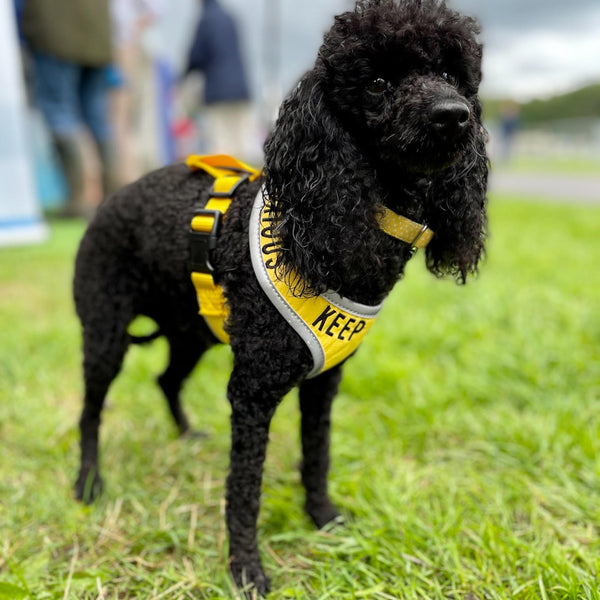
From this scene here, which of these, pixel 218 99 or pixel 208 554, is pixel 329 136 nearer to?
pixel 208 554

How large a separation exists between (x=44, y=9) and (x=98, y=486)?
14.5ft

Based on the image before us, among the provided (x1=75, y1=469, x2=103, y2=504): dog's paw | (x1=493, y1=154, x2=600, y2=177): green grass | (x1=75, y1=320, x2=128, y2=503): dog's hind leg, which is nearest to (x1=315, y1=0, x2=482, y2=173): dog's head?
(x1=75, y1=320, x2=128, y2=503): dog's hind leg

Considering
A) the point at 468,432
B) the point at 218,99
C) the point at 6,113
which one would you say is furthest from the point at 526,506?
the point at 218,99

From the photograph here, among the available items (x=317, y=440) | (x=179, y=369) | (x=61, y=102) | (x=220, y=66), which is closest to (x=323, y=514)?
(x=317, y=440)

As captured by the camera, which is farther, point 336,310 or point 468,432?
point 468,432

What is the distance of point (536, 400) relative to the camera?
8.05 feet

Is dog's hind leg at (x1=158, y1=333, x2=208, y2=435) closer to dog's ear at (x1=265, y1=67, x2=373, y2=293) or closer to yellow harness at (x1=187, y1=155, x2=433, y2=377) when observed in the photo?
yellow harness at (x1=187, y1=155, x2=433, y2=377)

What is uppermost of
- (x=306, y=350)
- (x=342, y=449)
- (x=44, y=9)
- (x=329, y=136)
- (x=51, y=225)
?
(x=44, y=9)

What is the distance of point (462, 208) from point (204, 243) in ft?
2.30

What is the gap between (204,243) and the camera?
156 cm

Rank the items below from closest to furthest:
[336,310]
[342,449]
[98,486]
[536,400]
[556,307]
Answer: [336,310]
[98,486]
[342,449]
[536,400]
[556,307]

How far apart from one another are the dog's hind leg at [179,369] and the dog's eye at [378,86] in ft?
3.70

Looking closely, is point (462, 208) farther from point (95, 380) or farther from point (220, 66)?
point (220, 66)

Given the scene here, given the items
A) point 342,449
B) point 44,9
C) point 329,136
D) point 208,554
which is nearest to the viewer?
point 329,136
